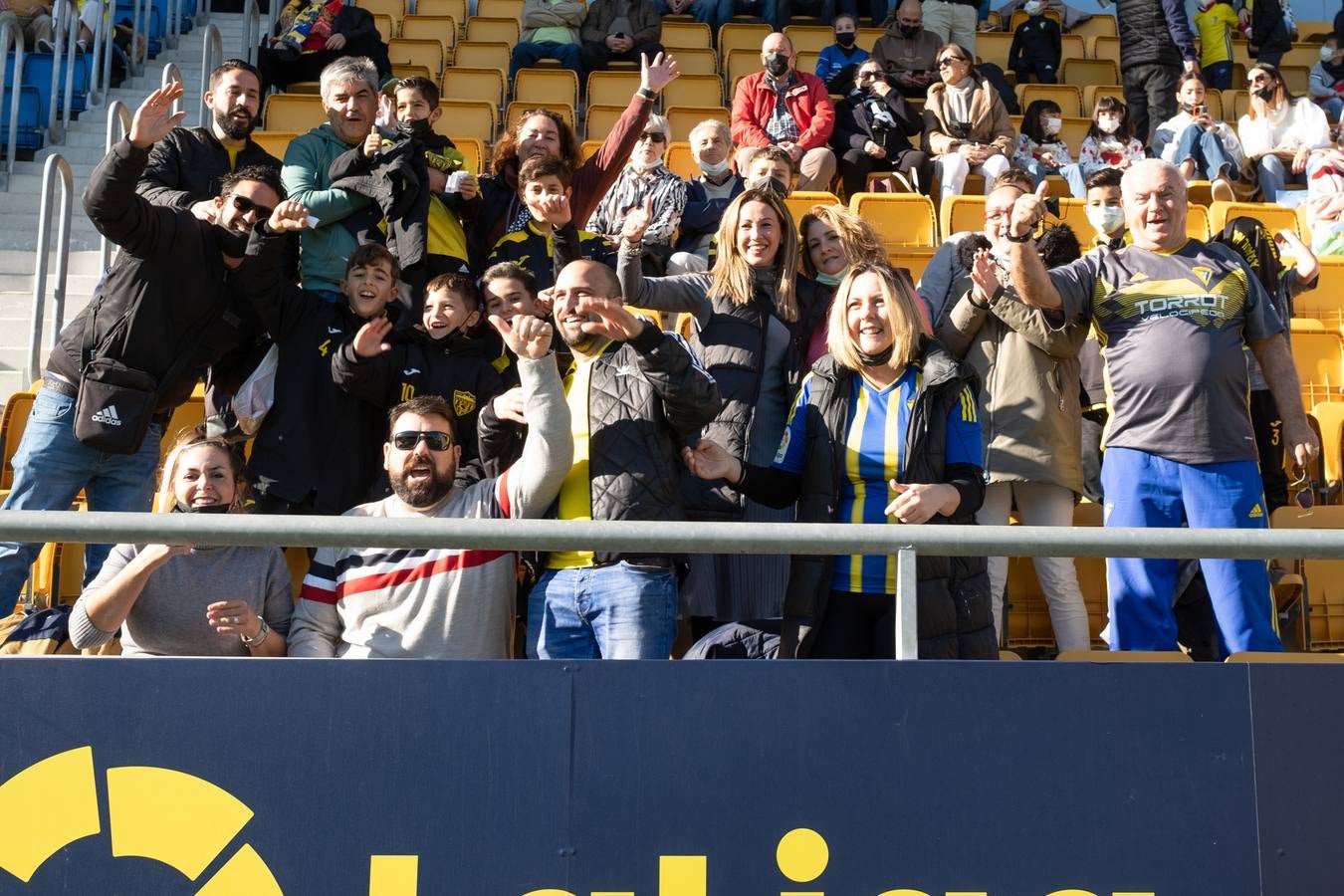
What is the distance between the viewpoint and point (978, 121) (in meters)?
8.93

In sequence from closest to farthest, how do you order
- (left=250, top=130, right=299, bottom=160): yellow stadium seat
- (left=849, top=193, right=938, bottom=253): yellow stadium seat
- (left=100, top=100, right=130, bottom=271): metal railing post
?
(left=100, top=100, right=130, bottom=271): metal railing post
(left=849, top=193, right=938, bottom=253): yellow stadium seat
(left=250, top=130, right=299, bottom=160): yellow stadium seat

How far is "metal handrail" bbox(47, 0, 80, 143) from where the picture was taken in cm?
860

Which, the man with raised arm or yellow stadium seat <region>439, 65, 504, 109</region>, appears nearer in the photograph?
the man with raised arm

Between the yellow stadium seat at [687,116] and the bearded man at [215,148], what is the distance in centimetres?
417

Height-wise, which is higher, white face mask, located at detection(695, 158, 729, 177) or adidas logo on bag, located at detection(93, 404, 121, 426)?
white face mask, located at detection(695, 158, 729, 177)

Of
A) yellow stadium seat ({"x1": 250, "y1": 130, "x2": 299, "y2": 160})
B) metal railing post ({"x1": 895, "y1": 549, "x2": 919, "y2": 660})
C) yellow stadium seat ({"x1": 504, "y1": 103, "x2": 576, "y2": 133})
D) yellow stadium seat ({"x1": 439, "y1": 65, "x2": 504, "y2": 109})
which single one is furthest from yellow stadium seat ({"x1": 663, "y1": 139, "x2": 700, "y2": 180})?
metal railing post ({"x1": 895, "y1": 549, "x2": 919, "y2": 660})

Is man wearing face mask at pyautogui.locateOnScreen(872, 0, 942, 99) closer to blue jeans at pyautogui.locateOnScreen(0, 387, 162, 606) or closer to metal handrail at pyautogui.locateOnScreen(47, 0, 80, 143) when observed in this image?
metal handrail at pyautogui.locateOnScreen(47, 0, 80, 143)

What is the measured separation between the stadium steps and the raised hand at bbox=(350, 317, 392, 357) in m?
2.43

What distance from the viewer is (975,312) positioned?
16.1 ft

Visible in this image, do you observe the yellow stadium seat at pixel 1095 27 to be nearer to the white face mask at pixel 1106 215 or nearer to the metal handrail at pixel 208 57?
the white face mask at pixel 1106 215

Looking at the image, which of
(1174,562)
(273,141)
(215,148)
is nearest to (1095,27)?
(273,141)

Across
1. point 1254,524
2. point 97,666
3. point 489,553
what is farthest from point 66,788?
point 1254,524

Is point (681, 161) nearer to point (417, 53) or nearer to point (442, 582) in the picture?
point (417, 53)

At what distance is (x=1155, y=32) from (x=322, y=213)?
Answer: 21.6 ft
